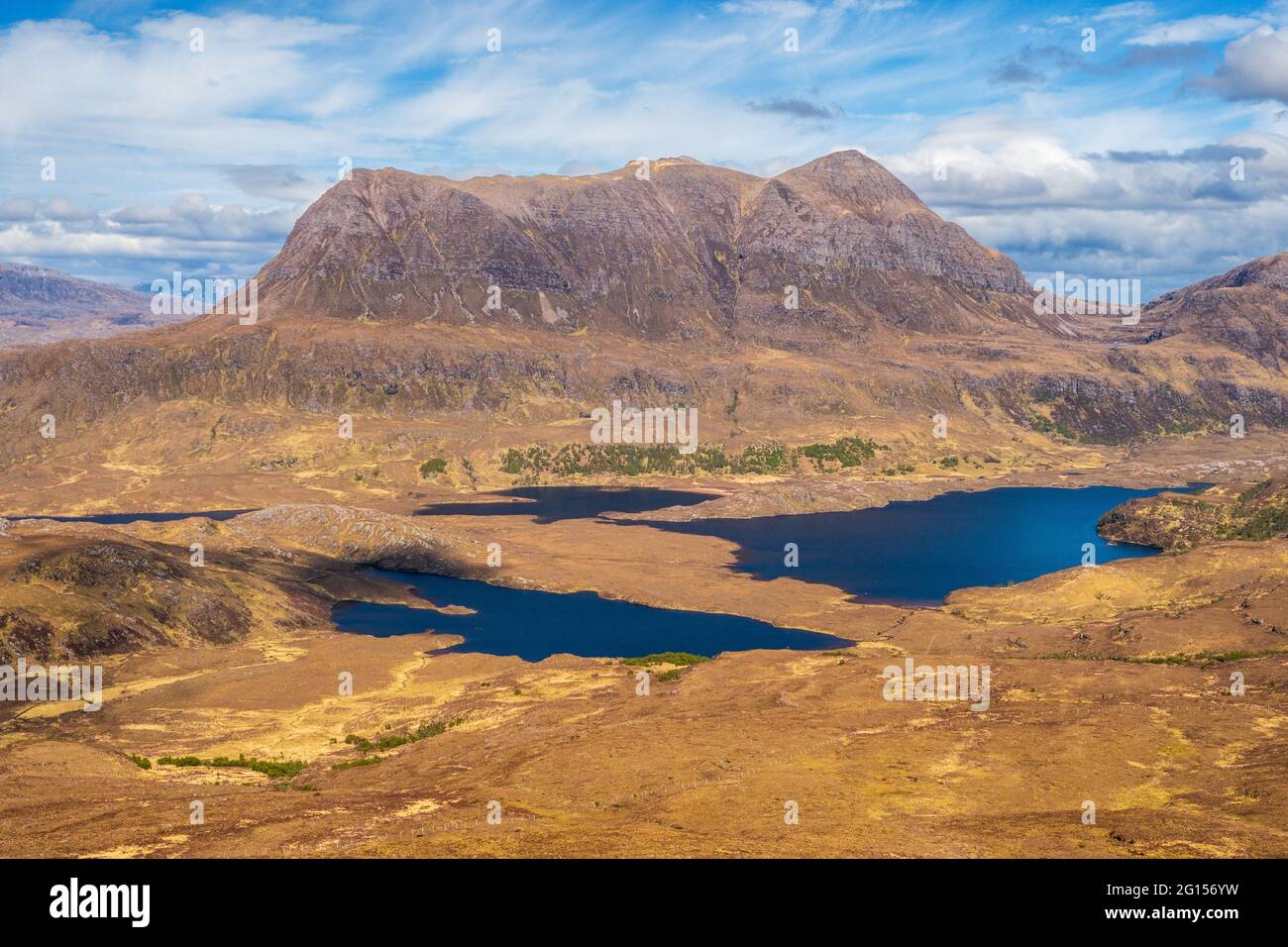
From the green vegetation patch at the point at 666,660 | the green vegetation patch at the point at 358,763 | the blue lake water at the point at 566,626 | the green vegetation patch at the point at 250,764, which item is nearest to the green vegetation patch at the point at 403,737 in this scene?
the green vegetation patch at the point at 358,763

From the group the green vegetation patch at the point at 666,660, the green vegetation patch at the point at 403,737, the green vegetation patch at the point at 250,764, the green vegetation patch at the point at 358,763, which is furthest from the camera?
the green vegetation patch at the point at 666,660

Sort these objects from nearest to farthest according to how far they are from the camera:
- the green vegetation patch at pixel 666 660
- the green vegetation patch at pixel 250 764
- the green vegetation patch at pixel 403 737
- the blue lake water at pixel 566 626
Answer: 1. the green vegetation patch at pixel 250 764
2. the green vegetation patch at pixel 403 737
3. the green vegetation patch at pixel 666 660
4. the blue lake water at pixel 566 626

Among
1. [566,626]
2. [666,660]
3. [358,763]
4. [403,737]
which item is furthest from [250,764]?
[566,626]

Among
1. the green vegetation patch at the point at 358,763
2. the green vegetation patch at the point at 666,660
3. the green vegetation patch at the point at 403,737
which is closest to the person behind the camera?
the green vegetation patch at the point at 358,763

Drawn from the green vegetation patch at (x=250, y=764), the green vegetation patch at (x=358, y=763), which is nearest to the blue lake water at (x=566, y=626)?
the green vegetation patch at (x=358, y=763)

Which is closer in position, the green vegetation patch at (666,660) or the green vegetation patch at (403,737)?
the green vegetation patch at (403,737)

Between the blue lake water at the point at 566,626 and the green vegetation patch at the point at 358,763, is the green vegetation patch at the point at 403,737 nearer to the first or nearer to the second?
the green vegetation patch at the point at 358,763
